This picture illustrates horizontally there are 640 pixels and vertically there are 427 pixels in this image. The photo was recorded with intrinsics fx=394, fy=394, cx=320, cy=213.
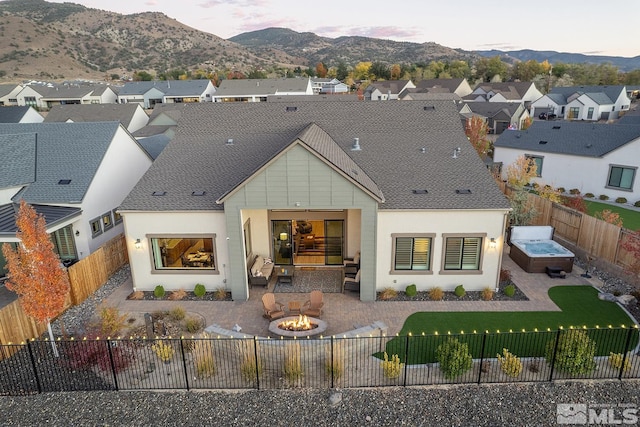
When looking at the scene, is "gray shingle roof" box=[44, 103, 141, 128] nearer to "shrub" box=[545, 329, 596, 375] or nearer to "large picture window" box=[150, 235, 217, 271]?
"large picture window" box=[150, 235, 217, 271]

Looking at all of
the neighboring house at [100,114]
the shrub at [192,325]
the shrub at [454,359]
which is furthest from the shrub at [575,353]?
the neighboring house at [100,114]

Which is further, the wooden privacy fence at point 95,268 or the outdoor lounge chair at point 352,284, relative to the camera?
the outdoor lounge chair at point 352,284

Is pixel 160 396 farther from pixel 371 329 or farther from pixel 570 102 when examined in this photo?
pixel 570 102

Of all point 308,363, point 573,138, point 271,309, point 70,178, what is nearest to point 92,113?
point 70,178

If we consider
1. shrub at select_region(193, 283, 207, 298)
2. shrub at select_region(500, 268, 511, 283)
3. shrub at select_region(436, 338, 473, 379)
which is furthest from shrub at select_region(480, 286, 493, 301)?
shrub at select_region(193, 283, 207, 298)

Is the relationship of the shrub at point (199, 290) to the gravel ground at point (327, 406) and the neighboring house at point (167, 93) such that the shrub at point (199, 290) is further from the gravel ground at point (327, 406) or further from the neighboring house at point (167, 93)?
the neighboring house at point (167, 93)

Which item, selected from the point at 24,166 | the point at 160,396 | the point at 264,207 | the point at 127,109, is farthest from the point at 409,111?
the point at 127,109

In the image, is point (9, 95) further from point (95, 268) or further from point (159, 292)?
point (159, 292)
